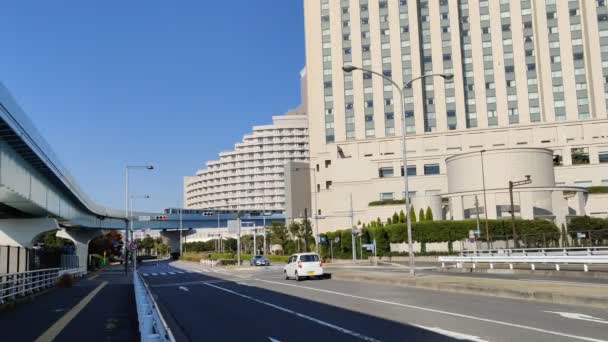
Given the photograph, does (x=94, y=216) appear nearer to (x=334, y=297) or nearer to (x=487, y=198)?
Result: (x=487, y=198)

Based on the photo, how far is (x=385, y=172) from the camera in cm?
8800

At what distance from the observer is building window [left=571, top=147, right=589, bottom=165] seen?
8094cm

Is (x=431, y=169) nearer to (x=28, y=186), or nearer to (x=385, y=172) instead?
(x=385, y=172)

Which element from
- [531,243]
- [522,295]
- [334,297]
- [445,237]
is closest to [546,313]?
[522,295]

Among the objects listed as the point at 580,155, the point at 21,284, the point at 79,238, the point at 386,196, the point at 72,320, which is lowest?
the point at 72,320

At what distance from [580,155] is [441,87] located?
82.2 feet

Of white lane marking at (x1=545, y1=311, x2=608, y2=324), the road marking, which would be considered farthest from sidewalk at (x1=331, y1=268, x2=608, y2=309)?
the road marking

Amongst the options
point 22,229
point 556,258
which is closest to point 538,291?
point 556,258

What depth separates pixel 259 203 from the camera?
→ 18812 cm

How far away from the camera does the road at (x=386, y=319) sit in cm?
1073

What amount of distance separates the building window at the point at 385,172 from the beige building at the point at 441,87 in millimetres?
217

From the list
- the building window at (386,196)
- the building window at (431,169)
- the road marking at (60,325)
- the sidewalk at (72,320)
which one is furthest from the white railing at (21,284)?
the building window at (431,169)

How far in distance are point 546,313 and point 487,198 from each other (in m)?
55.1

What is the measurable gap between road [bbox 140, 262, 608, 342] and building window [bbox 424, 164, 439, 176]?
66897 millimetres
